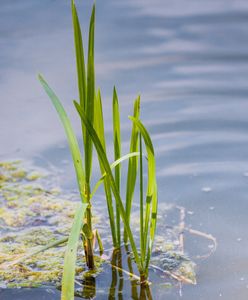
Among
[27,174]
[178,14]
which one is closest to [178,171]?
[27,174]

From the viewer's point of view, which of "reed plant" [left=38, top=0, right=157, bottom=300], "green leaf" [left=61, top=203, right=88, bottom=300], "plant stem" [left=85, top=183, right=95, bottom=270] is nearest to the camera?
"green leaf" [left=61, top=203, right=88, bottom=300]

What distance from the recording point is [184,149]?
2662 millimetres

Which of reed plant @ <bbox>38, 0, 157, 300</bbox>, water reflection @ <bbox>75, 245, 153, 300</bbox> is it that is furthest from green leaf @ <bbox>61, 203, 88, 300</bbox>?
water reflection @ <bbox>75, 245, 153, 300</bbox>

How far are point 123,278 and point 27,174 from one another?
2.66 ft

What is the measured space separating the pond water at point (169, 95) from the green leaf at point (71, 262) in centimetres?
42

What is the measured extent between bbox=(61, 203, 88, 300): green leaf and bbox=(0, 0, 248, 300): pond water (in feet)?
1.38

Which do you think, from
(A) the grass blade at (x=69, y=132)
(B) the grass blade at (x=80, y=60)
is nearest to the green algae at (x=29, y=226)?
(A) the grass blade at (x=69, y=132)

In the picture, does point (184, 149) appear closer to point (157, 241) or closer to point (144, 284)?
point (157, 241)

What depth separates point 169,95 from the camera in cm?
301

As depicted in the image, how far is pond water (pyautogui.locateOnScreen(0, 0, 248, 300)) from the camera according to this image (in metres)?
2.19

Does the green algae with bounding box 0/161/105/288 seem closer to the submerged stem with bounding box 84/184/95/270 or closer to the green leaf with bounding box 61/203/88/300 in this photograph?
the submerged stem with bounding box 84/184/95/270

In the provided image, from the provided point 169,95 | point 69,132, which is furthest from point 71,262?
point 169,95

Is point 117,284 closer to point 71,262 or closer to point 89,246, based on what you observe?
point 89,246

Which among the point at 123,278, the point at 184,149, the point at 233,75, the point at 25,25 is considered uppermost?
the point at 25,25
